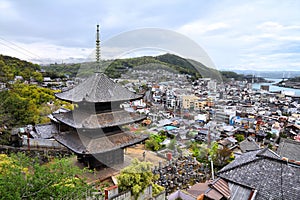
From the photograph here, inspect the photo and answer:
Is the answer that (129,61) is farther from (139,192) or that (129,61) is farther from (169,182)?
(169,182)

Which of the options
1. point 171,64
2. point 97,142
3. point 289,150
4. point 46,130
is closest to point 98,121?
point 97,142

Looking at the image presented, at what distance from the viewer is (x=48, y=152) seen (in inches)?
551

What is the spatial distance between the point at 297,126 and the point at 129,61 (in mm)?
33409

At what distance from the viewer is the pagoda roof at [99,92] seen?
9.32 metres

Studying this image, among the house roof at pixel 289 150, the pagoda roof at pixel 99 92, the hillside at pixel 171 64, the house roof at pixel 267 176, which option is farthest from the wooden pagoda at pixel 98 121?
the house roof at pixel 289 150

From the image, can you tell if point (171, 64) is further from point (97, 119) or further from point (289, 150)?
point (289, 150)

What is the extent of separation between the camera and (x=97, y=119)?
31.1 feet

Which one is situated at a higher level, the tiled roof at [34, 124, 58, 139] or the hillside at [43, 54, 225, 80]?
the hillside at [43, 54, 225, 80]

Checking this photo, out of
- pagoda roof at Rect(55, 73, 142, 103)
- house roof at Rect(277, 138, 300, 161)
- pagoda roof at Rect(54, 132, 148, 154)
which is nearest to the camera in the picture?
pagoda roof at Rect(54, 132, 148, 154)

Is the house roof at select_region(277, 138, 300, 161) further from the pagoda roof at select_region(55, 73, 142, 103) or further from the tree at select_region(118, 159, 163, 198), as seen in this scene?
the pagoda roof at select_region(55, 73, 142, 103)

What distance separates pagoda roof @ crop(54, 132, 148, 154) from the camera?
9.18 m

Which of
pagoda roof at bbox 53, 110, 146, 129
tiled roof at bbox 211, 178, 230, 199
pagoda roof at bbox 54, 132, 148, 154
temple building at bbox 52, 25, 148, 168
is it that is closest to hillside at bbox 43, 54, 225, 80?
temple building at bbox 52, 25, 148, 168

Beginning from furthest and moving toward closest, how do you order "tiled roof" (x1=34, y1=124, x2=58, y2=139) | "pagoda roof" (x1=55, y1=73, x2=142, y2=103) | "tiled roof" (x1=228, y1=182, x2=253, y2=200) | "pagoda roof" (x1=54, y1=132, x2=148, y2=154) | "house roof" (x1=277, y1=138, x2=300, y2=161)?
"house roof" (x1=277, y1=138, x2=300, y2=161), "tiled roof" (x1=34, y1=124, x2=58, y2=139), "pagoda roof" (x1=55, y1=73, x2=142, y2=103), "pagoda roof" (x1=54, y1=132, x2=148, y2=154), "tiled roof" (x1=228, y1=182, x2=253, y2=200)

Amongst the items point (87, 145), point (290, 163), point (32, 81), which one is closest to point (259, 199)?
point (290, 163)
